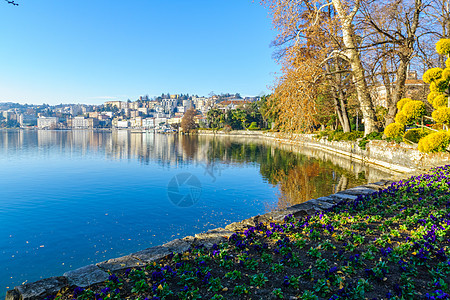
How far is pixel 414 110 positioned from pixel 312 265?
892 centimetres

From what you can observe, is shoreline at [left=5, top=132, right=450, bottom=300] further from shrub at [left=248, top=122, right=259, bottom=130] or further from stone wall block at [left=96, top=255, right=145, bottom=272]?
shrub at [left=248, top=122, right=259, bottom=130]

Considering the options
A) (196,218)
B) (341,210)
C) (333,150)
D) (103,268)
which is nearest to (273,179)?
(196,218)

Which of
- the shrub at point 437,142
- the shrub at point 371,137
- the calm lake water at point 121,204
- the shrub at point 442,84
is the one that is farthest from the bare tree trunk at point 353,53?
the shrub at point 437,142

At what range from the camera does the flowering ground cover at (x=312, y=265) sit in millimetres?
2838

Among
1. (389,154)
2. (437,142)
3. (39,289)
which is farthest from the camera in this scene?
(389,154)

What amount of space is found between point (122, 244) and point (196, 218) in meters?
2.26

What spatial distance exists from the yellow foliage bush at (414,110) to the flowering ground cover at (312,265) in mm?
6161

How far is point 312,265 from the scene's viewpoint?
11.2 feet

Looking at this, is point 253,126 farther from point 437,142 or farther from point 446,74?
point 437,142

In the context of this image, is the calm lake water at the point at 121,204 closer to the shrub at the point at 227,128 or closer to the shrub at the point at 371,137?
the shrub at the point at 371,137

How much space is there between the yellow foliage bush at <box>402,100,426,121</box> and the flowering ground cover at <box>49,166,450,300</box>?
616 centimetres

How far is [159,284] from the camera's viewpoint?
2.96 meters

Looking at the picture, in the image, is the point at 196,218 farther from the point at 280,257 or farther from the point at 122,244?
the point at 280,257

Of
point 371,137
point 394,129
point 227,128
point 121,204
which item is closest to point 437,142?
point 394,129
